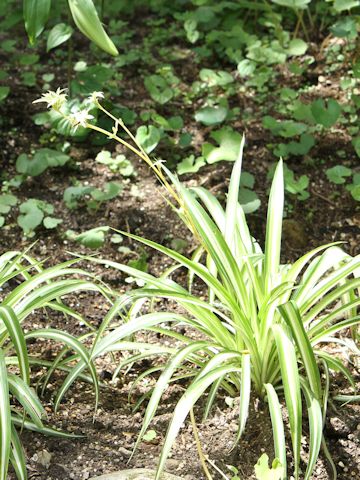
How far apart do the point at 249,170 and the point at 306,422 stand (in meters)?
1.48

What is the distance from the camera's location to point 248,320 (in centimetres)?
218

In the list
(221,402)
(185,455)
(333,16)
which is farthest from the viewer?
(333,16)

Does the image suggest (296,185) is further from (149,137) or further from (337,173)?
(149,137)

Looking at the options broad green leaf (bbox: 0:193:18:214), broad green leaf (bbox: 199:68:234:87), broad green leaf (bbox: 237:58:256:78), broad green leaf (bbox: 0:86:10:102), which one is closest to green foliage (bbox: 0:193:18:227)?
broad green leaf (bbox: 0:193:18:214)

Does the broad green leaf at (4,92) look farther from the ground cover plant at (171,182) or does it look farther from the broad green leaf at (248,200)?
the broad green leaf at (248,200)

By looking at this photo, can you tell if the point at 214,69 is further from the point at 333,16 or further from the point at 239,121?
the point at 333,16

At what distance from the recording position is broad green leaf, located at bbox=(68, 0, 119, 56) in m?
1.90

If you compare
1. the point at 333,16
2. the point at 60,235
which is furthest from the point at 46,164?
the point at 333,16

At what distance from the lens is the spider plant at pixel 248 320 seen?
1962 millimetres

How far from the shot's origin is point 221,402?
236 cm

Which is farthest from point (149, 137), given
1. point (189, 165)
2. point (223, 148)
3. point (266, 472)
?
point (266, 472)

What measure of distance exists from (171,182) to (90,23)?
5.13 ft

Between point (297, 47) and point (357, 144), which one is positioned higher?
point (297, 47)

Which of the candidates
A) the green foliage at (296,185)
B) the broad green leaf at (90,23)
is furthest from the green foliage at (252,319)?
the green foliage at (296,185)
